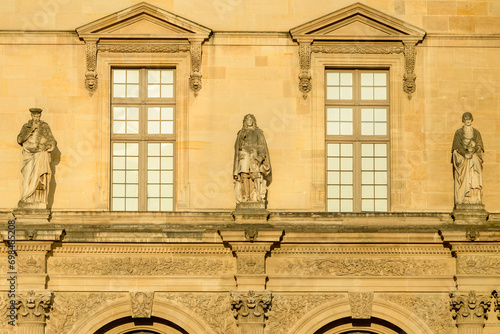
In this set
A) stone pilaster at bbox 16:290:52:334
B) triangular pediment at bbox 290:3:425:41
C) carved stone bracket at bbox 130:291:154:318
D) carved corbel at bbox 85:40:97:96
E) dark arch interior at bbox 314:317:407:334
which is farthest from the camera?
triangular pediment at bbox 290:3:425:41

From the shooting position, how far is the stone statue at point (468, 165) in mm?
26812

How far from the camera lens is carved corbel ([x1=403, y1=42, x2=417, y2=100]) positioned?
27.9 meters

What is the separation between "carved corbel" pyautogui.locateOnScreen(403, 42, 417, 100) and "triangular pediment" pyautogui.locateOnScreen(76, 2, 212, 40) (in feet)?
12.2

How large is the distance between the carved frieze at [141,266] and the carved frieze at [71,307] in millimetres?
410

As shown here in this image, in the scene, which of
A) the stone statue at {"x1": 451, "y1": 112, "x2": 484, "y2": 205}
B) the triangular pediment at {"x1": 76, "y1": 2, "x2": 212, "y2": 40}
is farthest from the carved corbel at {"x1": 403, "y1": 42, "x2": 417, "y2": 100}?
the triangular pediment at {"x1": 76, "y1": 2, "x2": 212, "y2": 40}

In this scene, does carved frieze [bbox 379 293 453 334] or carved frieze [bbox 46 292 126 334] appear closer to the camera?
carved frieze [bbox 46 292 126 334]

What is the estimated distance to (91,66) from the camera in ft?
91.5

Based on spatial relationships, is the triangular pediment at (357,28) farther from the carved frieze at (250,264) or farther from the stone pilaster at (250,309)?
the stone pilaster at (250,309)

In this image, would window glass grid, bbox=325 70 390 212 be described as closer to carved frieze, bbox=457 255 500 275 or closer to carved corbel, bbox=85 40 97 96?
carved frieze, bbox=457 255 500 275

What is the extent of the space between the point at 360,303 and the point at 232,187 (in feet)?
10.4

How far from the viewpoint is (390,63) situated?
28094mm

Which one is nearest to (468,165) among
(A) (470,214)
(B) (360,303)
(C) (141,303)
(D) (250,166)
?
(A) (470,214)

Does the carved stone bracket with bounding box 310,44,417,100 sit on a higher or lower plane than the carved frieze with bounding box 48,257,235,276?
higher

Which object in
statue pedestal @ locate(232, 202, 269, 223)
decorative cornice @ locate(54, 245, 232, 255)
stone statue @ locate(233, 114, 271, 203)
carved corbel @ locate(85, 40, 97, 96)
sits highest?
carved corbel @ locate(85, 40, 97, 96)
